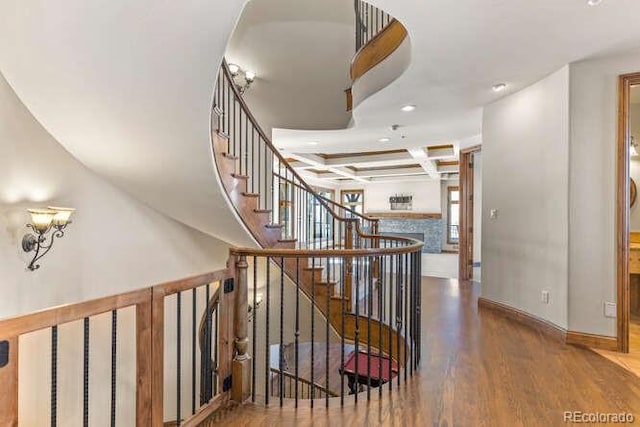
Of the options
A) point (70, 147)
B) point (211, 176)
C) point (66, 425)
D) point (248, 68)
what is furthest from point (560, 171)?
point (66, 425)

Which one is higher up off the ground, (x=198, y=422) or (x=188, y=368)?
(x=198, y=422)

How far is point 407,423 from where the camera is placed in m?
1.96

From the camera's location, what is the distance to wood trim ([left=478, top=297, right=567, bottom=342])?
319 cm

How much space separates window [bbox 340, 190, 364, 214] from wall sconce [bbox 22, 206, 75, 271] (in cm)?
1164

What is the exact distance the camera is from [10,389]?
115 cm

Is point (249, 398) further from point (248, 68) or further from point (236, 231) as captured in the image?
point (248, 68)

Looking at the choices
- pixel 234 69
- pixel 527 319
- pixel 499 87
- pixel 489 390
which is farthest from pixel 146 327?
pixel 234 69

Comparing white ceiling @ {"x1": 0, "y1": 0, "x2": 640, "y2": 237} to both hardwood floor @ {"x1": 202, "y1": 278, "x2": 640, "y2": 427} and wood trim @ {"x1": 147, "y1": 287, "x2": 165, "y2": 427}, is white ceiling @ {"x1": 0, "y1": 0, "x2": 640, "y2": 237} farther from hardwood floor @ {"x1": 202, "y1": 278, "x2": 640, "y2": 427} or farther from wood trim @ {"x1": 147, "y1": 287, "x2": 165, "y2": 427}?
hardwood floor @ {"x1": 202, "y1": 278, "x2": 640, "y2": 427}

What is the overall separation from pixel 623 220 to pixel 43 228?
15.5 feet

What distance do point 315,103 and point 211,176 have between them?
313 centimetres

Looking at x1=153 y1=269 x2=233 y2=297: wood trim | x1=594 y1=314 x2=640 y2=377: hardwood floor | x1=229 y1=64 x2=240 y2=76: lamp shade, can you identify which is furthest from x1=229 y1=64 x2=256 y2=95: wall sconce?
x1=594 y1=314 x2=640 y2=377: hardwood floor

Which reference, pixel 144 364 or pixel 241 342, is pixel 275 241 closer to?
pixel 241 342

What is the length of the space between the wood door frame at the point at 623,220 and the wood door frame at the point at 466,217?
123 inches

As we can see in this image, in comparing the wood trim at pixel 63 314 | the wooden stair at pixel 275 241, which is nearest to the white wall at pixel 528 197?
the wooden stair at pixel 275 241
